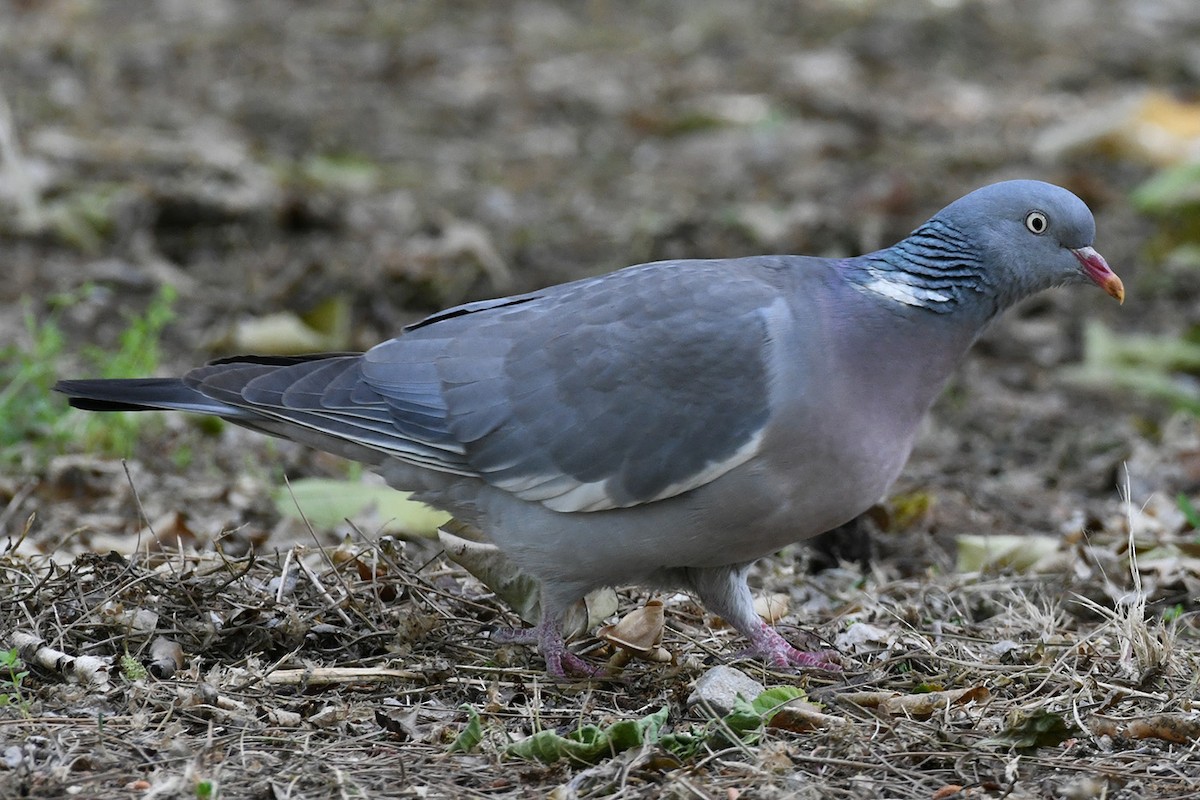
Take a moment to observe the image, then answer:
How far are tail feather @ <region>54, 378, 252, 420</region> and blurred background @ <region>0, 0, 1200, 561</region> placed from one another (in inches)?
42.2

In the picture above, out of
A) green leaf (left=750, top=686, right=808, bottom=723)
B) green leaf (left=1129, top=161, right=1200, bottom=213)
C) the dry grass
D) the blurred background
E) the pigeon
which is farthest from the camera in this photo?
green leaf (left=1129, top=161, right=1200, bottom=213)

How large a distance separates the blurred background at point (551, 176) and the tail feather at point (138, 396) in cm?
107

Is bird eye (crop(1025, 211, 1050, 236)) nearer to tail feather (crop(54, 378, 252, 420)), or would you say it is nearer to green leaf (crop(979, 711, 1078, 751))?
green leaf (crop(979, 711, 1078, 751))

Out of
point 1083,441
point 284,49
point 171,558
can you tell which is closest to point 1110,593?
point 1083,441

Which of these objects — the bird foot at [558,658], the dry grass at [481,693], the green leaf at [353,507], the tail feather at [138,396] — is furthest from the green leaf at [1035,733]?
the tail feather at [138,396]

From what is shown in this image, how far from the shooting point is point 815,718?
3.39m

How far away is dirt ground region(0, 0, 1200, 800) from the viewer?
3.30 metres

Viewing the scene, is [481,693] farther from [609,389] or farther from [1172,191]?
[1172,191]

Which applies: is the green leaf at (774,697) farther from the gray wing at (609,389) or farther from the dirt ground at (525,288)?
the gray wing at (609,389)

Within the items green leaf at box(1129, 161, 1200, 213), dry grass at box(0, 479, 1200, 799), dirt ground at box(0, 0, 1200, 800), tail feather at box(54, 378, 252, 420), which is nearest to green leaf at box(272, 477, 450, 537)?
dirt ground at box(0, 0, 1200, 800)

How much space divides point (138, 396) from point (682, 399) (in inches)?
56.8

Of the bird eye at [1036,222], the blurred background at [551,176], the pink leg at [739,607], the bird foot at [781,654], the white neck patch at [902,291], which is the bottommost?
the blurred background at [551,176]

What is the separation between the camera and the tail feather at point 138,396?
3949 mm

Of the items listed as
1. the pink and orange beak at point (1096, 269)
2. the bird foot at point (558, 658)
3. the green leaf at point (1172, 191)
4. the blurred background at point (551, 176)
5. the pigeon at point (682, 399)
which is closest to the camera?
the pigeon at point (682, 399)
